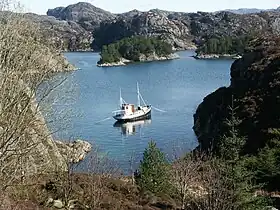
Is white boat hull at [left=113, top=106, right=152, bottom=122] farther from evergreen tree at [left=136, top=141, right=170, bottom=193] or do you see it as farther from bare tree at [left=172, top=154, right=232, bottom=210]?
evergreen tree at [left=136, top=141, right=170, bottom=193]

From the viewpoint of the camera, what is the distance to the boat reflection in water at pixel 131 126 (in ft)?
143

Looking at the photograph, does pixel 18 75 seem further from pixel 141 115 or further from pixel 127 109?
pixel 141 115

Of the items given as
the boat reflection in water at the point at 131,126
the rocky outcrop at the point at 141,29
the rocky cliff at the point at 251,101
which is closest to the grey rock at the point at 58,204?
the rocky cliff at the point at 251,101

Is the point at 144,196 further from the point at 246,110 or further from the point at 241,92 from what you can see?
the point at 241,92

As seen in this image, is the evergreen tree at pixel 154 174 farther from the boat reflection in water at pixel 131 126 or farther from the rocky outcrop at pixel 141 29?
the rocky outcrop at pixel 141 29

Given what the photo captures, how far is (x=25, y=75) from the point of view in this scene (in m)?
9.37

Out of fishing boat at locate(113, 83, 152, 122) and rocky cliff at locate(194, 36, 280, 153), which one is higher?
rocky cliff at locate(194, 36, 280, 153)

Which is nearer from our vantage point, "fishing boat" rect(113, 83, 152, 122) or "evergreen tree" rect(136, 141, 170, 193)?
"evergreen tree" rect(136, 141, 170, 193)

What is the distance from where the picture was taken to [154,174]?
16.6m

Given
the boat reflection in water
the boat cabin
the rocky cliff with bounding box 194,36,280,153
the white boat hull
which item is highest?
the rocky cliff with bounding box 194,36,280,153

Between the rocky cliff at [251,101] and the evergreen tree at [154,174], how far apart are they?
11835 mm

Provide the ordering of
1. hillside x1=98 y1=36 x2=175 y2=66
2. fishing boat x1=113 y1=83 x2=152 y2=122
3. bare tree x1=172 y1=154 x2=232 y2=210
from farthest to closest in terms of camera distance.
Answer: hillside x1=98 y1=36 x2=175 y2=66 < fishing boat x1=113 y1=83 x2=152 y2=122 < bare tree x1=172 y1=154 x2=232 y2=210

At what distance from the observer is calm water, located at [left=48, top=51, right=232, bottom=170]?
3622 cm

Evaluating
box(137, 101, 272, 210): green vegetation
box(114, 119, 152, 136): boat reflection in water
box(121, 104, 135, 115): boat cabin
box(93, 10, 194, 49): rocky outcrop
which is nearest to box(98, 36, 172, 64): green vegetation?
box(93, 10, 194, 49): rocky outcrop
